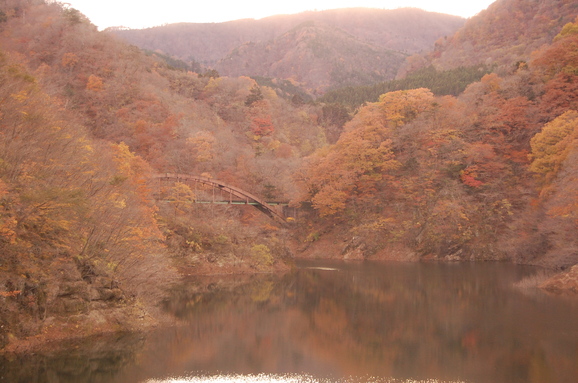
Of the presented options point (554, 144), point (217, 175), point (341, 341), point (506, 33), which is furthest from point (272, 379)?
point (506, 33)

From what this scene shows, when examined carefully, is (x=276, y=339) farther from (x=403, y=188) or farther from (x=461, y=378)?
(x=403, y=188)

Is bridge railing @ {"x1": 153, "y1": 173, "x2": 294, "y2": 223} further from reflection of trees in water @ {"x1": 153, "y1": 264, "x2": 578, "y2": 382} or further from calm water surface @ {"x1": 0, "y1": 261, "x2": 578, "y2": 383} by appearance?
calm water surface @ {"x1": 0, "y1": 261, "x2": 578, "y2": 383}

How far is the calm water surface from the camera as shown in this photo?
51.9ft

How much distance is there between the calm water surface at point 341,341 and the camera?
1583cm

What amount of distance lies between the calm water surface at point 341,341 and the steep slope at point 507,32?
2914 inches

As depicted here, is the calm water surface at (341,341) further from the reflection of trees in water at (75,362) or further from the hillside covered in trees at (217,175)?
the hillside covered in trees at (217,175)

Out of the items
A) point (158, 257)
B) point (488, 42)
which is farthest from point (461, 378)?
point (488, 42)

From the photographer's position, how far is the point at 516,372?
16.1 m

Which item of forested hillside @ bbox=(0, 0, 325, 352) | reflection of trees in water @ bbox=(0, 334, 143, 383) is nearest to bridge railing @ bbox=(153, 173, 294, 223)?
forested hillside @ bbox=(0, 0, 325, 352)

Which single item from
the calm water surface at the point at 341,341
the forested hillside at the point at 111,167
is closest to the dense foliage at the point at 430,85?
the forested hillside at the point at 111,167

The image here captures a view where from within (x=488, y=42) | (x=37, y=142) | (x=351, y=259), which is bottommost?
(x=351, y=259)

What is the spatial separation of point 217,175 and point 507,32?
8749 cm

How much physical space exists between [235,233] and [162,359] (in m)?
26.5

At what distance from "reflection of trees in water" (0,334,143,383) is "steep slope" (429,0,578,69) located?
89285 millimetres
